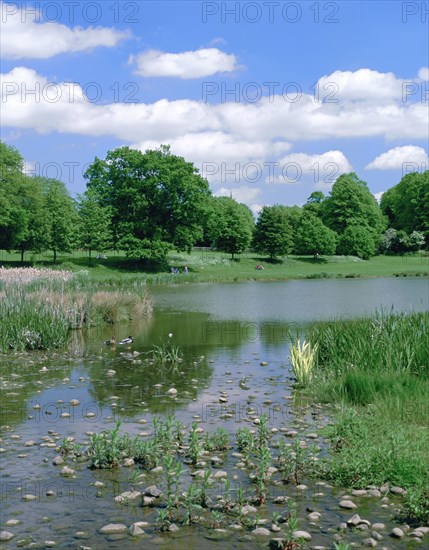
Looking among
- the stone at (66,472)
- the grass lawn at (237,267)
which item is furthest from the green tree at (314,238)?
the stone at (66,472)

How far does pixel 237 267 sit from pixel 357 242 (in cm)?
2920

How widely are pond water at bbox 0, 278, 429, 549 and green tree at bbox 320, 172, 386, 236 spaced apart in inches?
3450

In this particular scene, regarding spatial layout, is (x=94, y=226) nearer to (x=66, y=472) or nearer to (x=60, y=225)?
(x=60, y=225)

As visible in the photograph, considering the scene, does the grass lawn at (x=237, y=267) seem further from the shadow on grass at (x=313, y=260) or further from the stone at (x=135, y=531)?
the stone at (x=135, y=531)

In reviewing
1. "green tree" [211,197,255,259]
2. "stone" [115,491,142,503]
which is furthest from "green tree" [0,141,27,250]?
"stone" [115,491,142,503]

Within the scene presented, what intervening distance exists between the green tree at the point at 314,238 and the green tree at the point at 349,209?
26.4ft

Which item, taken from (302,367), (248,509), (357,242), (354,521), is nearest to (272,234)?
(357,242)

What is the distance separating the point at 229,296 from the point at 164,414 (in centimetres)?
3619

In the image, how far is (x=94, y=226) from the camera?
253ft

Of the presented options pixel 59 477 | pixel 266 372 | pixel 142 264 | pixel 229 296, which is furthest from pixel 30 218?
pixel 59 477

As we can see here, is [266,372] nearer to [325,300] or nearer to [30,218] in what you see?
[325,300]

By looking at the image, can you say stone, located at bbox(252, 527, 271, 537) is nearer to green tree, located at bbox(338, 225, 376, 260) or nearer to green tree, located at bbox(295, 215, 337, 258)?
green tree, located at bbox(295, 215, 337, 258)

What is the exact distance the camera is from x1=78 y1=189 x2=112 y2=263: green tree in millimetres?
77312

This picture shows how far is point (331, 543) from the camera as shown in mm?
7227
